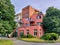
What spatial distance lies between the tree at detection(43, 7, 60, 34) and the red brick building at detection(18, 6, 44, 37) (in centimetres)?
302

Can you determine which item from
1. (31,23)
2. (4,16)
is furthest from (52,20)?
(4,16)

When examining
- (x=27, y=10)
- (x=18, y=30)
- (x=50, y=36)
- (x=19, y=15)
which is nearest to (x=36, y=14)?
(x=27, y=10)

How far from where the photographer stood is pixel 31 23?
7319cm

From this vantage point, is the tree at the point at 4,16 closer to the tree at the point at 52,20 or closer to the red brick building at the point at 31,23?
the tree at the point at 52,20

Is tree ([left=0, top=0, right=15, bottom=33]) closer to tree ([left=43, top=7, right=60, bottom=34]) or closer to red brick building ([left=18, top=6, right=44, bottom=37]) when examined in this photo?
tree ([left=43, top=7, right=60, bottom=34])

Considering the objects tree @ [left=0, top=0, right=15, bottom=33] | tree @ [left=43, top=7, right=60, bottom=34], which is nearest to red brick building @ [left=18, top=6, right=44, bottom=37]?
tree @ [left=43, top=7, right=60, bottom=34]

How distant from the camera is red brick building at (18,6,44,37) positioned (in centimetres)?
6550

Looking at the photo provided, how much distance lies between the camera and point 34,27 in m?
65.8

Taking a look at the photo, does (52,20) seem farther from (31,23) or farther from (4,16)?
(4,16)

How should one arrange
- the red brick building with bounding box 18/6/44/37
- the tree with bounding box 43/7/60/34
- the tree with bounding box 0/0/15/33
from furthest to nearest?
the red brick building with bounding box 18/6/44/37 → the tree with bounding box 43/7/60/34 → the tree with bounding box 0/0/15/33

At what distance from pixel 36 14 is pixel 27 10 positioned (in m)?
4.46

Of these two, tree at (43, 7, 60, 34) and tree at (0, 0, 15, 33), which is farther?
tree at (43, 7, 60, 34)

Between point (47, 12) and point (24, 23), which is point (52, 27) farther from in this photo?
point (24, 23)

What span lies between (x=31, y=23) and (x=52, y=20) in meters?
13.6
